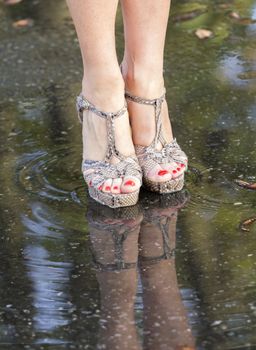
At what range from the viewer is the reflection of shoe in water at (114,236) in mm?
2781

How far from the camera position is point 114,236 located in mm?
2936

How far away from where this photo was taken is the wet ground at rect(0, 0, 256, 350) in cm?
245

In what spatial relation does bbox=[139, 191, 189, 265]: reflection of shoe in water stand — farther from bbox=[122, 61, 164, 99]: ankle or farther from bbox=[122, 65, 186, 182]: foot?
bbox=[122, 61, 164, 99]: ankle

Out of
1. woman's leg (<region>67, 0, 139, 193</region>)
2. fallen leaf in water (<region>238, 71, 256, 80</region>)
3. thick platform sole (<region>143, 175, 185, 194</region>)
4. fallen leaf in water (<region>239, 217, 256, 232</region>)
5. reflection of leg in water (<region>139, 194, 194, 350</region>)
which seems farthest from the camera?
fallen leaf in water (<region>238, 71, 256, 80</region>)

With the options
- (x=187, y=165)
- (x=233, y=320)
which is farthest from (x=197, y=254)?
(x=187, y=165)

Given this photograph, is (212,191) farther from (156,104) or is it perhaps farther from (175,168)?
(156,104)

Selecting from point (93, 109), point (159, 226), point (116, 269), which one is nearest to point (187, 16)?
point (93, 109)

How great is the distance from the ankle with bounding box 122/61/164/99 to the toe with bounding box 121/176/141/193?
297mm

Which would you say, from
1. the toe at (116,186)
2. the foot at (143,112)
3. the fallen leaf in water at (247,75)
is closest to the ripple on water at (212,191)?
the foot at (143,112)

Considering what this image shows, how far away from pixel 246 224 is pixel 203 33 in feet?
6.47

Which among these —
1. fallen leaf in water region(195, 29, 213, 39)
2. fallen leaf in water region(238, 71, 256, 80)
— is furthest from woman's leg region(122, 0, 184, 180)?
fallen leaf in water region(195, 29, 213, 39)

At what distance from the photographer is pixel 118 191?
3104mm

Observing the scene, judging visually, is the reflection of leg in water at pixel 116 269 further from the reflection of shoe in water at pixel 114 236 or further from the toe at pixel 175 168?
the toe at pixel 175 168

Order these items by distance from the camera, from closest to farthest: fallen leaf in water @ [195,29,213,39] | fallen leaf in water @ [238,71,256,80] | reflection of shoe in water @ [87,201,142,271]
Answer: reflection of shoe in water @ [87,201,142,271] < fallen leaf in water @ [238,71,256,80] < fallen leaf in water @ [195,29,213,39]
